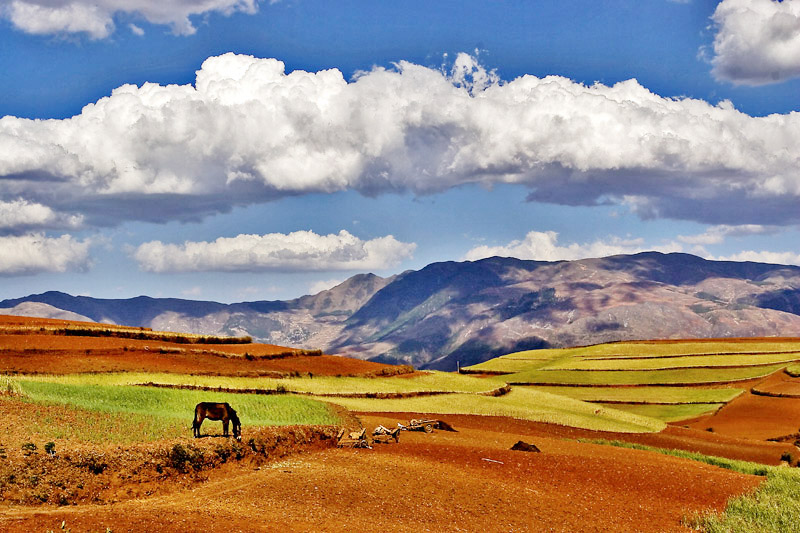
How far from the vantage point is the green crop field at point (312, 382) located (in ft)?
204

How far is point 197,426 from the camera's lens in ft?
103

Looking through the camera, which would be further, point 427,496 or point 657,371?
point 657,371

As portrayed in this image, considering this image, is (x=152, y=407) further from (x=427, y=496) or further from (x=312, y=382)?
(x=312, y=382)

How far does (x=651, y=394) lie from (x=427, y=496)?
313ft

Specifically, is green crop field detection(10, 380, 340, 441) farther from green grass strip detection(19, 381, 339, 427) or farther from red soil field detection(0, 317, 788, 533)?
red soil field detection(0, 317, 788, 533)

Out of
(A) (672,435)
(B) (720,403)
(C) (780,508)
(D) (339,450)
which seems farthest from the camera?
(B) (720,403)

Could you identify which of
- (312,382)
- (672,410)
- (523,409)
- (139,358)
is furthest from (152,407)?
(672,410)

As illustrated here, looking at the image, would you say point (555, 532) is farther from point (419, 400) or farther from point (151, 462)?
point (419, 400)

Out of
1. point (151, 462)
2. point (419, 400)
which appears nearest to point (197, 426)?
point (151, 462)

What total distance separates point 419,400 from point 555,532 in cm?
4845

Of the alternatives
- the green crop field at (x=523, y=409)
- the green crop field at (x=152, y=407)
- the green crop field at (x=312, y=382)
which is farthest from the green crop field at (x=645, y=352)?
the green crop field at (x=152, y=407)

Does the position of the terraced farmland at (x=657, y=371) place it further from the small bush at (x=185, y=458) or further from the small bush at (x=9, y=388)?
the small bush at (x=185, y=458)

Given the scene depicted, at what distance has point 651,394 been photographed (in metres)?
116

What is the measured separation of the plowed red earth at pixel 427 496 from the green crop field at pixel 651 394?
70.1m
